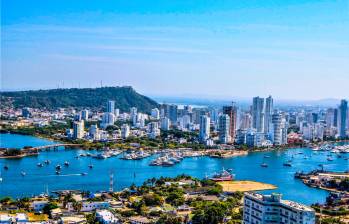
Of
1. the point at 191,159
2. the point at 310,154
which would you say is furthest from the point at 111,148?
the point at 310,154

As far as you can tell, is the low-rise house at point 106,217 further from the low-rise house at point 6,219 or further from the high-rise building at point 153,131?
the high-rise building at point 153,131

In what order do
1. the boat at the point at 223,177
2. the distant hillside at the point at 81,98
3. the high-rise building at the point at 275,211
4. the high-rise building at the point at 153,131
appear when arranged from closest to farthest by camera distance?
the high-rise building at the point at 275,211 → the boat at the point at 223,177 → the high-rise building at the point at 153,131 → the distant hillside at the point at 81,98

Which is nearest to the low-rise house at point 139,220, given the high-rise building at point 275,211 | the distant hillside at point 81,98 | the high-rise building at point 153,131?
the high-rise building at point 275,211

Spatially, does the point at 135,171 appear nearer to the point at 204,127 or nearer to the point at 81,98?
the point at 204,127

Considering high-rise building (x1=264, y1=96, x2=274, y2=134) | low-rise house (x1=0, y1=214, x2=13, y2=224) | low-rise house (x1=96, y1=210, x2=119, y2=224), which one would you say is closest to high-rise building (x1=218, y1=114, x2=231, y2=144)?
high-rise building (x1=264, y1=96, x2=274, y2=134)

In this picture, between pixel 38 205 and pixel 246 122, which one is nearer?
pixel 38 205

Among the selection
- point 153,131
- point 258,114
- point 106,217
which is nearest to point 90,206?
point 106,217

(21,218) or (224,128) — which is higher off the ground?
(224,128)
